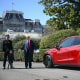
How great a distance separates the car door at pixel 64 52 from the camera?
919cm

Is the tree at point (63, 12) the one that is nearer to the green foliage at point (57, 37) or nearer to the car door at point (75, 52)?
the green foliage at point (57, 37)

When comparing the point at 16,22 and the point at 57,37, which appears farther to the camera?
the point at 16,22

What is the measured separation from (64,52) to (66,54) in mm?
153

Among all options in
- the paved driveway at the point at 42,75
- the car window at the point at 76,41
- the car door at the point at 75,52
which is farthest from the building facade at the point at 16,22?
the paved driveway at the point at 42,75

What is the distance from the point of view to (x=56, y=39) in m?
16.0

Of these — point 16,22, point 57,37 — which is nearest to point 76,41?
point 57,37

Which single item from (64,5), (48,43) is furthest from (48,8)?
(48,43)

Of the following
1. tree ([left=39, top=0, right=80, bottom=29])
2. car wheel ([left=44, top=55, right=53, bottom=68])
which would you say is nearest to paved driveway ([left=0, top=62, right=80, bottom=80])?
car wheel ([left=44, top=55, right=53, bottom=68])

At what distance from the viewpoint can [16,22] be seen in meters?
136

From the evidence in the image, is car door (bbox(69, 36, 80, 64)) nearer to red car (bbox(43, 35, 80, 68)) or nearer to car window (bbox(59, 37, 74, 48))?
red car (bbox(43, 35, 80, 68))

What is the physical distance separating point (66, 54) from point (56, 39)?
22.1 ft

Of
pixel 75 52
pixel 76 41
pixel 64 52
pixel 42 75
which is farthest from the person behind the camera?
pixel 64 52

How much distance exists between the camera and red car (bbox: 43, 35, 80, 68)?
8.74 m

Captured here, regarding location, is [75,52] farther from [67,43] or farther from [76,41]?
[67,43]
